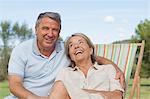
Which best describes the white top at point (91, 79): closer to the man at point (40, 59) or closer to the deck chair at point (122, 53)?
the man at point (40, 59)

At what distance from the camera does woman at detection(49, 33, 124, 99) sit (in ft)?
9.53

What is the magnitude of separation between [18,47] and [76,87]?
58 cm

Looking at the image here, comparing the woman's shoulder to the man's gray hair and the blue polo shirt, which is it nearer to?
the blue polo shirt

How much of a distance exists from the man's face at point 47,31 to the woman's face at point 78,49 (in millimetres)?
144

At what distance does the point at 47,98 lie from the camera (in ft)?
9.41

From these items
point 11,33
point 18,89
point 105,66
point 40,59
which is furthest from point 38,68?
point 11,33

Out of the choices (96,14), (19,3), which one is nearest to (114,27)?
(96,14)

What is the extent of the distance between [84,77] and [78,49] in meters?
0.23

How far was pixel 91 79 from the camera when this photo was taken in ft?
9.99

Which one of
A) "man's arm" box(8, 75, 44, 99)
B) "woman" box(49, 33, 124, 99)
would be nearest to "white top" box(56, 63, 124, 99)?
"woman" box(49, 33, 124, 99)

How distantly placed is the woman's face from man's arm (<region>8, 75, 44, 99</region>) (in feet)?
1.44

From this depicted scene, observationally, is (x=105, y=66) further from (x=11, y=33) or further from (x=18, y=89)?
(x=11, y=33)

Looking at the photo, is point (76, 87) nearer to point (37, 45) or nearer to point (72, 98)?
point (72, 98)

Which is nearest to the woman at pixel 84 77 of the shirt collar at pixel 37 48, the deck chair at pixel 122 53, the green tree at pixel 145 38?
the shirt collar at pixel 37 48
